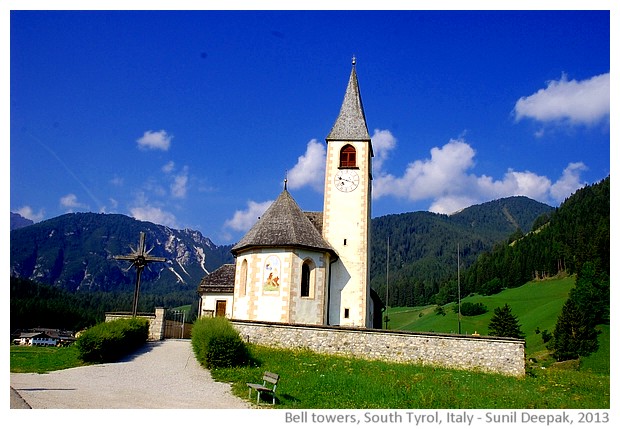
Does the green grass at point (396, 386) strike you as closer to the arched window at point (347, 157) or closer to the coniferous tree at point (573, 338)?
the arched window at point (347, 157)

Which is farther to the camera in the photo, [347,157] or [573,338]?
[573,338]

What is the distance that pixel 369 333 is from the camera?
2589 cm

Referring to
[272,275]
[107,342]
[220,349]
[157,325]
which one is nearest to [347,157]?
[272,275]

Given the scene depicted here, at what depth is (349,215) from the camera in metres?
36.0

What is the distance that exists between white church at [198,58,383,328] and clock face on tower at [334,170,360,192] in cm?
7

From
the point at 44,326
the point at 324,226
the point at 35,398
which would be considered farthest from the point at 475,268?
the point at 35,398

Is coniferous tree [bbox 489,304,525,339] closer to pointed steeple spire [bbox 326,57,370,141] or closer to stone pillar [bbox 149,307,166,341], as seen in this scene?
pointed steeple spire [bbox 326,57,370,141]

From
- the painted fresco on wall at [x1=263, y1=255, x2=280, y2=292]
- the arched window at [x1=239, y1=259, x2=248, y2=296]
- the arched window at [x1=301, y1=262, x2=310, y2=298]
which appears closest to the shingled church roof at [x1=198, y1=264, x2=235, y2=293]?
the arched window at [x1=239, y1=259, x2=248, y2=296]

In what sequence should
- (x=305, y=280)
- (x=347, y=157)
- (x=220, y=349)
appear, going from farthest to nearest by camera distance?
(x=347, y=157), (x=305, y=280), (x=220, y=349)

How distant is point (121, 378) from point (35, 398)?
4.86m

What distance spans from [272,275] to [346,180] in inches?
353

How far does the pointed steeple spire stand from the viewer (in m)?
38.0

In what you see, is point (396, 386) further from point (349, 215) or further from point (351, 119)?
point (351, 119)

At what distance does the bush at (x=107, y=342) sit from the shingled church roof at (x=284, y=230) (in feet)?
29.1
